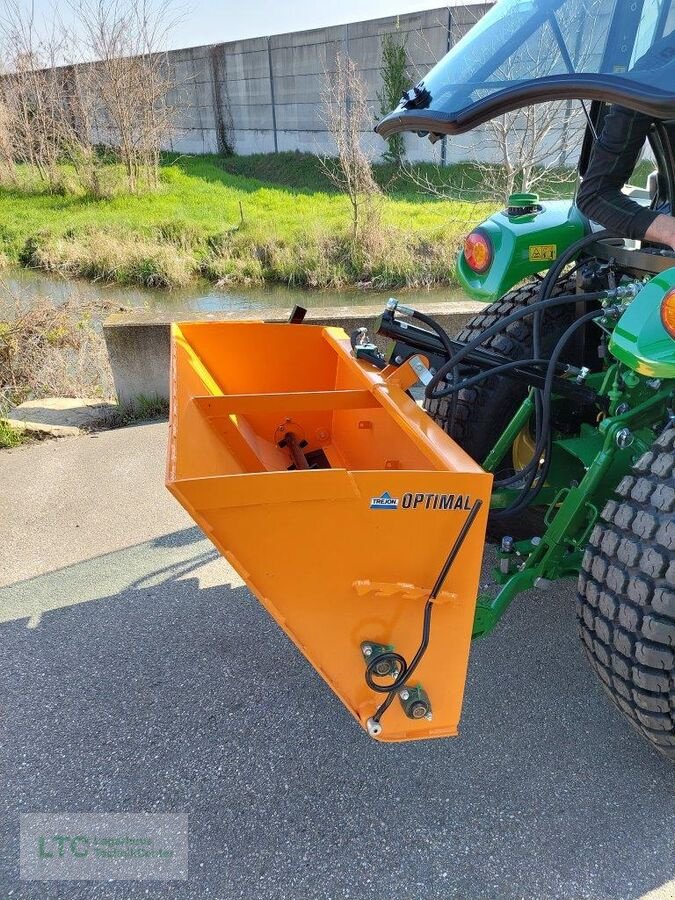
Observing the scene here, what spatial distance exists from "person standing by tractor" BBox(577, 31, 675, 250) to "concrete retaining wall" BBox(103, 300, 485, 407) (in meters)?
2.45

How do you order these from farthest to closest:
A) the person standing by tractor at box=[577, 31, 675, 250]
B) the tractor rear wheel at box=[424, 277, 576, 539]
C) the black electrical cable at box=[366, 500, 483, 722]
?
1. the tractor rear wheel at box=[424, 277, 576, 539]
2. the person standing by tractor at box=[577, 31, 675, 250]
3. the black electrical cable at box=[366, 500, 483, 722]

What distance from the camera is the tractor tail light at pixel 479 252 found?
7.78 feet

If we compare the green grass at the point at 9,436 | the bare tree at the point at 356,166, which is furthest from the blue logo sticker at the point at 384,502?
the bare tree at the point at 356,166

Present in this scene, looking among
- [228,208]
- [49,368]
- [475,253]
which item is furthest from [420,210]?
[475,253]

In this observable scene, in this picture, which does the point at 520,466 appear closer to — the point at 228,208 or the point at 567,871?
the point at 567,871

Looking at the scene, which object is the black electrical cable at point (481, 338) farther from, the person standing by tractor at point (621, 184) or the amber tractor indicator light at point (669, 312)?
the amber tractor indicator light at point (669, 312)

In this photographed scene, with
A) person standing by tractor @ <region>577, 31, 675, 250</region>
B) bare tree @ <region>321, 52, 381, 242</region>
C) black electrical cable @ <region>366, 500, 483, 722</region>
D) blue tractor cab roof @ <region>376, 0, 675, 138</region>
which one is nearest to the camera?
blue tractor cab roof @ <region>376, 0, 675, 138</region>

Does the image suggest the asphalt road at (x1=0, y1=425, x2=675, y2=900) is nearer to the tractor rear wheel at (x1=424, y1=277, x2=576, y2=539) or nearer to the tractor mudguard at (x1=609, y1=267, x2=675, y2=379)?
the tractor rear wheel at (x1=424, y1=277, x2=576, y2=539)

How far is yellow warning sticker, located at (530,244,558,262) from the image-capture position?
7.55 ft

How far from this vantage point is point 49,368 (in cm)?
483

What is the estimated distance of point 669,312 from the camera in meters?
1.43

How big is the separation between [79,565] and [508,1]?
2.38 meters

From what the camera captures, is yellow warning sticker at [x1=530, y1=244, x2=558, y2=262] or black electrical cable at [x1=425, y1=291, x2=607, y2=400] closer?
black electrical cable at [x1=425, y1=291, x2=607, y2=400]

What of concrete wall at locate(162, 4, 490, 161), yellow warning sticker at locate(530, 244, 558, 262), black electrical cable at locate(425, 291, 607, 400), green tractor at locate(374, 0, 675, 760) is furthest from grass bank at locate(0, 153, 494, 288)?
black electrical cable at locate(425, 291, 607, 400)
